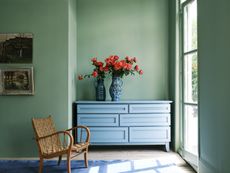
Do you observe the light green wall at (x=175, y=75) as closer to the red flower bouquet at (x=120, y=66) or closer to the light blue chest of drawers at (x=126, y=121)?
the light blue chest of drawers at (x=126, y=121)

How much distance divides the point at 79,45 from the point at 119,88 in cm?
119

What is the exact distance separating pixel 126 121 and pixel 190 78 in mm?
1309

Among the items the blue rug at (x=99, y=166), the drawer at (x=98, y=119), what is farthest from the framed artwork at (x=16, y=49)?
the blue rug at (x=99, y=166)

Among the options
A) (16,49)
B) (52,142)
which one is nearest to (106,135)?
(52,142)

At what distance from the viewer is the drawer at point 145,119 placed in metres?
4.46

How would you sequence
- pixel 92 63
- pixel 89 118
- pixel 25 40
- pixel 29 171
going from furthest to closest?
pixel 92 63
pixel 89 118
pixel 25 40
pixel 29 171

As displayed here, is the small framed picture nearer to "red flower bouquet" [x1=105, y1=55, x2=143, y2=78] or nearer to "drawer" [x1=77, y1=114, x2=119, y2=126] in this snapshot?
"drawer" [x1=77, y1=114, x2=119, y2=126]

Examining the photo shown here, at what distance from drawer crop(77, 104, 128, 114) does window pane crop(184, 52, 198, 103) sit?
1071 mm

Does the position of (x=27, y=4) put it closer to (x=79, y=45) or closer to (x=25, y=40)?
(x=25, y=40)

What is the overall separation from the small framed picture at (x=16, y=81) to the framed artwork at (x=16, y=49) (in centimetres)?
16

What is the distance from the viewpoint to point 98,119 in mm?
4453

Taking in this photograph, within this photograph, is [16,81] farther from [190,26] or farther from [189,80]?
[190,26]

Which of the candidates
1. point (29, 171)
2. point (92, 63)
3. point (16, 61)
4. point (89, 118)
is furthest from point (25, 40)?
point (29, 171)

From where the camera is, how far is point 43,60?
13.7 feet
